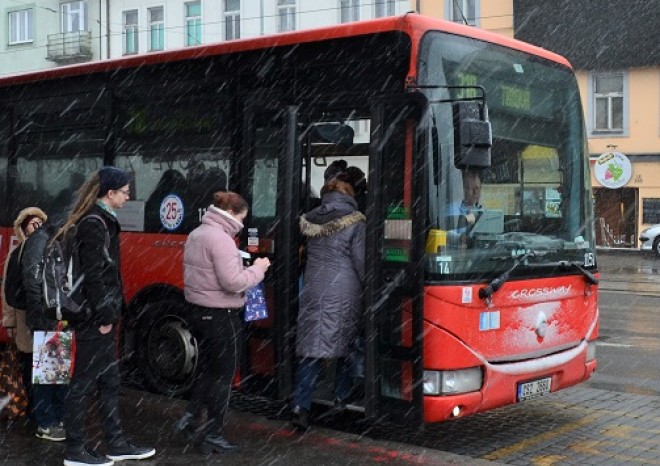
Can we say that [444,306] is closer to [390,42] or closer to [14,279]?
[390,42]

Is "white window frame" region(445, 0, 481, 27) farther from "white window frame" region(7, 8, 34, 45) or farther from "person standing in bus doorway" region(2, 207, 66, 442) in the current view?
"person standing in bus doorway" region(2, 207, 66, 442)

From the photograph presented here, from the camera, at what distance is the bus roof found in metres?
6.96

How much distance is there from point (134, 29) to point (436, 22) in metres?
33.5

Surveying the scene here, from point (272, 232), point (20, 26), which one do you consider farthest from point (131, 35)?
point (272, 232)

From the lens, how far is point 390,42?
7047 millimetres

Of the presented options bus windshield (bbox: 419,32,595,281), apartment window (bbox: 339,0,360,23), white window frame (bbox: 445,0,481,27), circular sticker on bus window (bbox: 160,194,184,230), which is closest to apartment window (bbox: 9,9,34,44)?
apartment window (bbox: 339,0,360,23)

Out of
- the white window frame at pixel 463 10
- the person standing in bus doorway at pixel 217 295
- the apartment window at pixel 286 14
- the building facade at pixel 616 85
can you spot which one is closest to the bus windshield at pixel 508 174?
the person standing in bus doorway at pixel 217 295

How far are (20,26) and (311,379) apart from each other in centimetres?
3867

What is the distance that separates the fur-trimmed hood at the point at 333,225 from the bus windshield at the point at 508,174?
701mm

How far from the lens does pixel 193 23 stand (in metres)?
37.2

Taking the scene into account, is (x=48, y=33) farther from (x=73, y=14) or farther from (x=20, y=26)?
(x=20, y=26)

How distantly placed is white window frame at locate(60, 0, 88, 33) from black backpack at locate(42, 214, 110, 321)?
116ft

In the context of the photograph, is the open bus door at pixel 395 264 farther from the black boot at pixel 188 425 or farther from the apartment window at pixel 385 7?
the apartment window at pixel 385 7

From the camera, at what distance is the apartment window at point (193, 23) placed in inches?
1457
